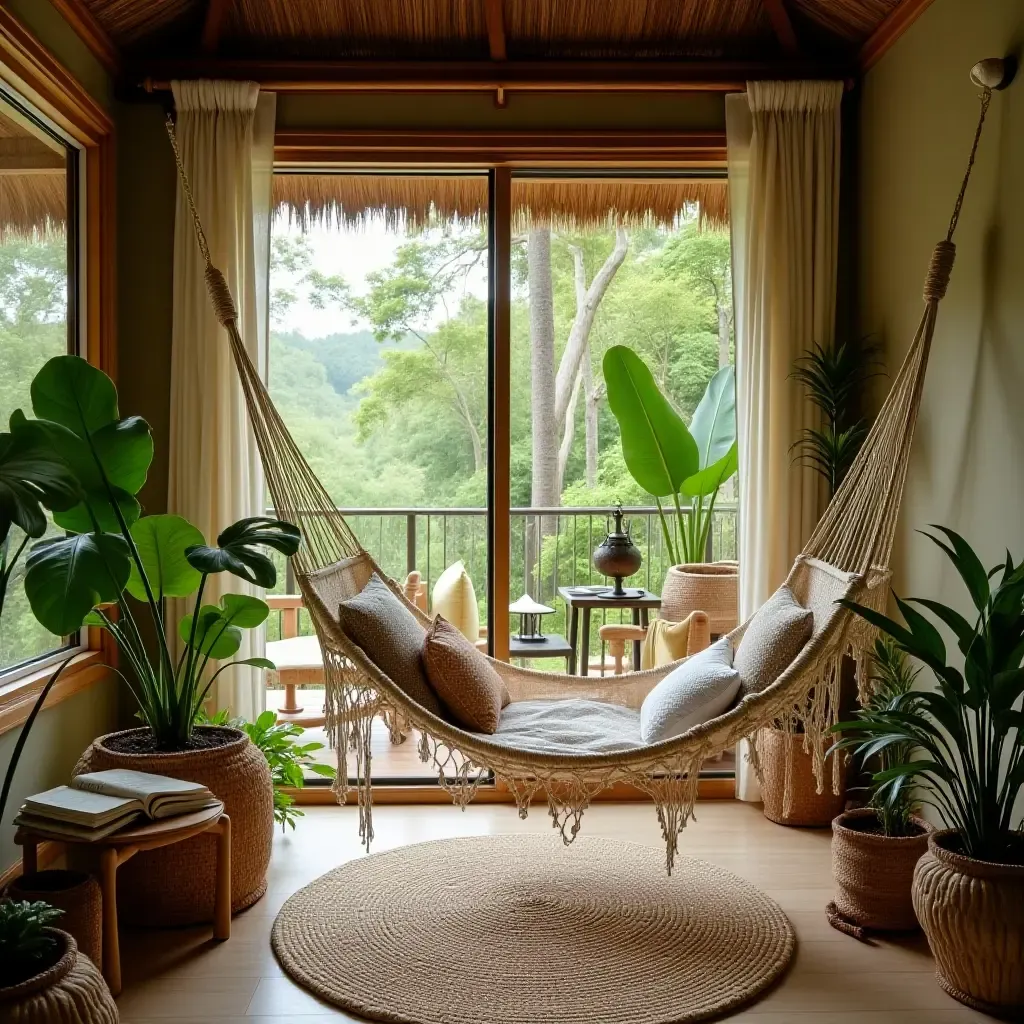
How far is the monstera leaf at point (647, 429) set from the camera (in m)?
4.39

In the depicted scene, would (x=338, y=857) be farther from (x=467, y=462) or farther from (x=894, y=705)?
(x=467, y=462)

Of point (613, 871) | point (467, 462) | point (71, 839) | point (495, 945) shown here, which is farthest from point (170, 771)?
point (467, 462)

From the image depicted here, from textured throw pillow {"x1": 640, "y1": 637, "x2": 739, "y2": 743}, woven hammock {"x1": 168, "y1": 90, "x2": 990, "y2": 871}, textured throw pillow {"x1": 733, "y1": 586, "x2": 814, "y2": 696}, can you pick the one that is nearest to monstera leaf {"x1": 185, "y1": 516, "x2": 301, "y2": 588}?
woven hammock {"x1": 168, "y1": 90, "x2": 990, "y2": 871}

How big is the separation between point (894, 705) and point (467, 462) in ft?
14.4

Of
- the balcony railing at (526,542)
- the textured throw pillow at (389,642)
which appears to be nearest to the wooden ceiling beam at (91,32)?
the textured throw pillow at (389,642)

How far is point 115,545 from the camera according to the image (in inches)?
94.4

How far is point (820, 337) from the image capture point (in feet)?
11.9

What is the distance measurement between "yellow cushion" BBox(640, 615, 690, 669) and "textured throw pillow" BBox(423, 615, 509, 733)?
104cm

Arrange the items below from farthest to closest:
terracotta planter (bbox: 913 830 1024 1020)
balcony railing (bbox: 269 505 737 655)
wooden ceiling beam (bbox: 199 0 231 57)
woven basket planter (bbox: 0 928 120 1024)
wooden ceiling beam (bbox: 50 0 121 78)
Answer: balcony railing (bbox: 269 505 737 655), wooden ceiling beam (bbox: 199 0 231 57), wooden ceiling beam (bbox: 50 0 121 78), terracotta planter (bbox: 913 830 1024 1020), woven basket planter (bbox: 0 928 120 1024)

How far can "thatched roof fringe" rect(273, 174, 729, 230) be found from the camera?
4258 millimetres

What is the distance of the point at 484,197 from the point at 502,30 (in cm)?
→ 93

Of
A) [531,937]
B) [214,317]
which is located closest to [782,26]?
[214,317]

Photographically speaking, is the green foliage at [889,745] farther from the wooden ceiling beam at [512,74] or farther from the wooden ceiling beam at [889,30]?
the wooden ceiling beam at [512,74]

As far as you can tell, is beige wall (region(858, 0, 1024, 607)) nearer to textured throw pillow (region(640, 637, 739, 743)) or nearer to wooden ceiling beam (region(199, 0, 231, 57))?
textured throw pillow (region(640, 637, 739, 743))
